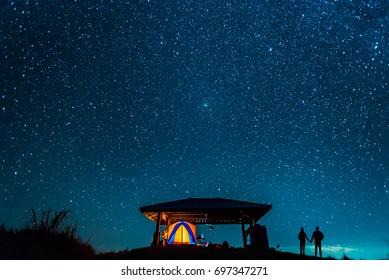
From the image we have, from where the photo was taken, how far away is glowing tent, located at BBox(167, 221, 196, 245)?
47.9ft

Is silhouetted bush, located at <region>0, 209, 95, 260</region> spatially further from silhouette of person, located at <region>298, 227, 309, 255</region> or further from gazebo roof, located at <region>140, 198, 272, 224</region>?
silhouette of person, located at <region>298, 227, 309, 255</region>

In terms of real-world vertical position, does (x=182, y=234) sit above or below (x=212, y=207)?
below

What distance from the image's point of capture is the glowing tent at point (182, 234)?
14.6m

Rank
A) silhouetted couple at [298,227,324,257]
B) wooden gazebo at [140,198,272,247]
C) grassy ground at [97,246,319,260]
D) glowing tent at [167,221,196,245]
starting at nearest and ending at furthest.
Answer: grassy ground at [97,246,319,260] < silhouetted couple at [298,227,324,257] < wooden gazebo at [140,198,272,247] < glowing tent at [167,221,196,245]

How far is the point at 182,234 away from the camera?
14766mm

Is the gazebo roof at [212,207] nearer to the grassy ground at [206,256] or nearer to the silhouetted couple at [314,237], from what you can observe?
the silhouetted couple at [314,237]

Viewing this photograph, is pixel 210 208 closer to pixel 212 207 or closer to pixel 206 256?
pixel 212 207

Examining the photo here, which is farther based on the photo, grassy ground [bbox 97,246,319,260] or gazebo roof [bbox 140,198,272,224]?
gazebo roof [bbox 140,198,272,224]

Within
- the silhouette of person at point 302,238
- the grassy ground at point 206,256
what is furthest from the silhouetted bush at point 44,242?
the silhouette of person at point 302,238

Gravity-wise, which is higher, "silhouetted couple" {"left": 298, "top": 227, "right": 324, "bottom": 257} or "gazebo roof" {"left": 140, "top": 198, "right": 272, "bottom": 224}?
"gazebo roof" {"left": 140, "top": 198, "right": 272, "bottom": 224}

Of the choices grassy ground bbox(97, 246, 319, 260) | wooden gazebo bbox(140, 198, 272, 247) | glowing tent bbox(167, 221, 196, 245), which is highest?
wooden gazebo bbox(140, 198, 272, 247)

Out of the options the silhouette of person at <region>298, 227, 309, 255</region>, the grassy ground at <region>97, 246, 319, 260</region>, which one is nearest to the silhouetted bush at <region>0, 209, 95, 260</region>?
the grassy ground at <region>97, 246, 319, 260</region>

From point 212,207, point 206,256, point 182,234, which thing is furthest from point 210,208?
point 206,256
